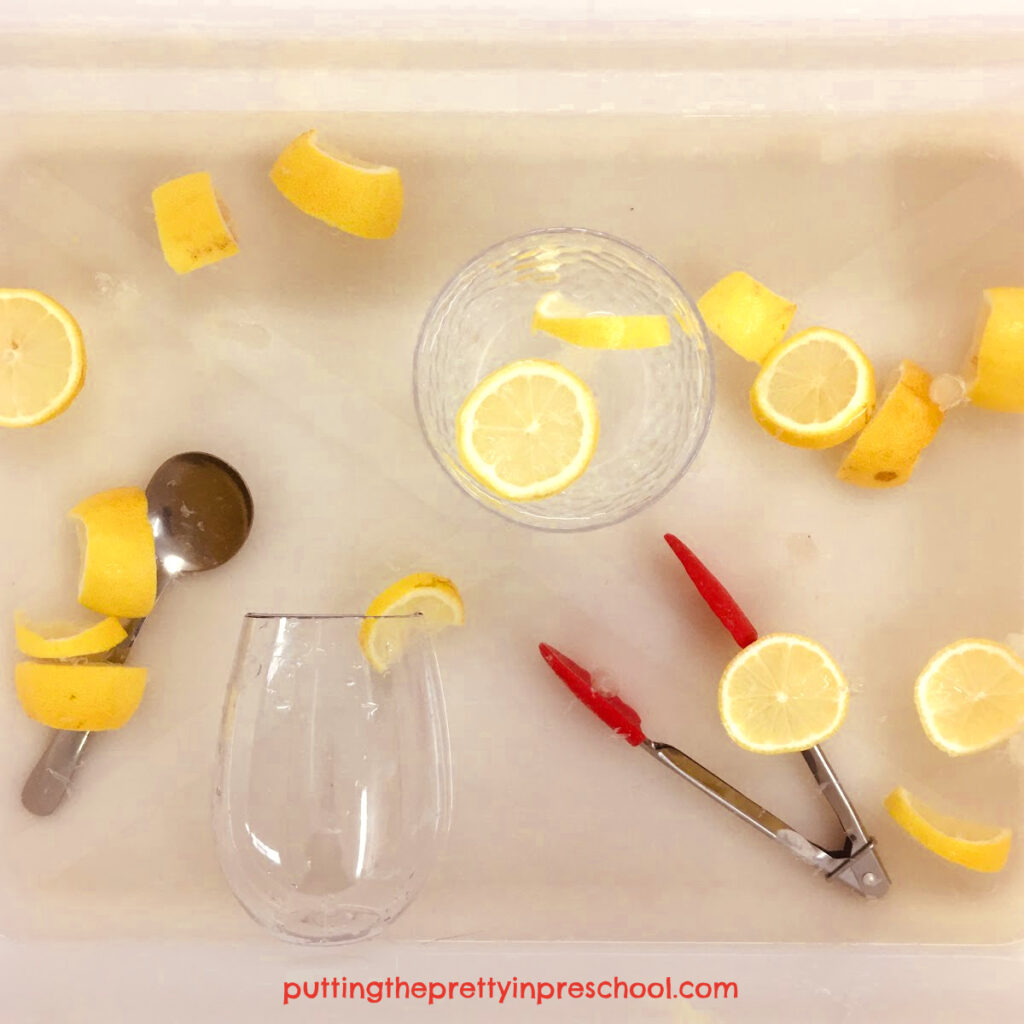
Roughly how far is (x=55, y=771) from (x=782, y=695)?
2.22ft

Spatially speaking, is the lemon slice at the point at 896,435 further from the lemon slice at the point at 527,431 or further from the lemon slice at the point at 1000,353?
the lemon slice at the point at 527,431

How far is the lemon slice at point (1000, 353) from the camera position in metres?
0.90

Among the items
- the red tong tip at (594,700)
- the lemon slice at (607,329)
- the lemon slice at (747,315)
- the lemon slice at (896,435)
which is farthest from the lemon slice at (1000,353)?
the red tong tip at (594,700)

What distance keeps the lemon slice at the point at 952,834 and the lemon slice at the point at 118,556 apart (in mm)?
714

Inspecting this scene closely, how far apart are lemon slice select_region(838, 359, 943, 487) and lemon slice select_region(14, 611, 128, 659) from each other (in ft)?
2.25

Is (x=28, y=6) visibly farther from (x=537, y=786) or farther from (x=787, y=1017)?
(x=787, y=1017)

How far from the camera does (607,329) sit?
90 centimetres

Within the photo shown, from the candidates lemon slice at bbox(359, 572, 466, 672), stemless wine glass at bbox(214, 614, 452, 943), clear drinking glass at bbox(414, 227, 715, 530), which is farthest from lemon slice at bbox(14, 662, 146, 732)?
clear drinking glass at bbox(414, 227, 715, 530)

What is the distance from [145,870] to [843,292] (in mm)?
862

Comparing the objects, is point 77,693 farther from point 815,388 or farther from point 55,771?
point 815,388

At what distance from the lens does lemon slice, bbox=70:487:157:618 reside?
2.93ft

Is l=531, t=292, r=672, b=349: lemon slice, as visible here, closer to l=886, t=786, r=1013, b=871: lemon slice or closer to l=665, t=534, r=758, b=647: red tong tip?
l=665, t=534, r=758, b=647: red tong tip

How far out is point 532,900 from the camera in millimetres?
955

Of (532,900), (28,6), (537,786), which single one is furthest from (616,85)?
(532,900)
